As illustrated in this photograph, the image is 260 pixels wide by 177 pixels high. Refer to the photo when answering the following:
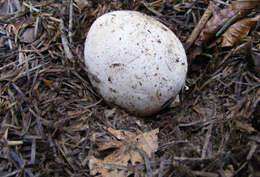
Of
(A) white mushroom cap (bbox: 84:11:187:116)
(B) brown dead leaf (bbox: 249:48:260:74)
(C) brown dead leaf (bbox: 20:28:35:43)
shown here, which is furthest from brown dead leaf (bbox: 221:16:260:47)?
(C) brown dead leaf (bbox: 20:28:35:43)

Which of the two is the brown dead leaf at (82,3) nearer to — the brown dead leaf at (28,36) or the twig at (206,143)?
the brown dead leaf at (28,36)

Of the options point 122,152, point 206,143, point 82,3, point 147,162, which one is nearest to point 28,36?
point 82,3

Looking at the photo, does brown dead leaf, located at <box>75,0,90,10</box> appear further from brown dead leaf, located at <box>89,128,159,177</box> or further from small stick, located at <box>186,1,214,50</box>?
brown dead leaf, located at <box>89,128,159,177</box>

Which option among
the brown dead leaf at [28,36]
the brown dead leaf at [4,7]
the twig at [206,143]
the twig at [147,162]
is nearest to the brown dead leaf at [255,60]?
the twig at [206,143]

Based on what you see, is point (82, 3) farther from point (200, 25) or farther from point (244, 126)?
point (244, 126)

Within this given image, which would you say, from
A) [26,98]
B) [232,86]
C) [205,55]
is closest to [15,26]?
[26,98]

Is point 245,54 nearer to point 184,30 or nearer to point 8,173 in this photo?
point 184,30
